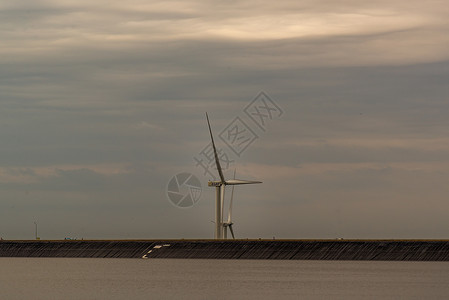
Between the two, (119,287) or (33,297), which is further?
(119,287)

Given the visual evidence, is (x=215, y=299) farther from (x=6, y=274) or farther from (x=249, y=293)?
(x=6, y=274)

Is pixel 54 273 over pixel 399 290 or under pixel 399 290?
under

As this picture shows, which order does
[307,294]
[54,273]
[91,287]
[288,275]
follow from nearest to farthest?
[307,294] < [91,287] < [288,275] < [54,273]

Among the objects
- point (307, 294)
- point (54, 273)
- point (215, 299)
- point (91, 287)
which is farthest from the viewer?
point (54, 273)

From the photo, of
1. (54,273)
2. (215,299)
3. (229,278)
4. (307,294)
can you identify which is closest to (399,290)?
→ (307,294)

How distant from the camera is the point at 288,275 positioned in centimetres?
17250

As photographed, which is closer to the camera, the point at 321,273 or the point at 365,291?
the point at 365,291

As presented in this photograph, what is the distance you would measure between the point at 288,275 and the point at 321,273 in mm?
9881

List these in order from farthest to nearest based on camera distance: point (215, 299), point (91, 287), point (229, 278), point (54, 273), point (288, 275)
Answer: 1. point (54, 273)
2. point (288, 275)
3. point (229, 278)
4. point (91, 287)
5. point (215, 299)

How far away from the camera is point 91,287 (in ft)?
452

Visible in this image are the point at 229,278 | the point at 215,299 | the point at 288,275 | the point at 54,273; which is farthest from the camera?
the point at 54,273

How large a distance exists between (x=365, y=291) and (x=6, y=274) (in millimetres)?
75752

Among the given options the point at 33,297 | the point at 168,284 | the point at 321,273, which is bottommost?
the point at 321,273

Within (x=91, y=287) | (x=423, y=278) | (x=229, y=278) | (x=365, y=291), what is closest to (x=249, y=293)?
(x=365, y=291)
